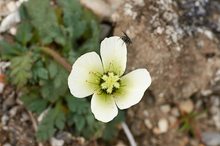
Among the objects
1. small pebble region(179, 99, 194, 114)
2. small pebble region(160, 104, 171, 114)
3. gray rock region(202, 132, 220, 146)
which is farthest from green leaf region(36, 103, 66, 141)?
gray rock region(202, 132, 220, 146)

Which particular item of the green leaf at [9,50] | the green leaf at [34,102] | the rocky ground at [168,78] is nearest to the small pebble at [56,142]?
the rocky ground at [168,78]

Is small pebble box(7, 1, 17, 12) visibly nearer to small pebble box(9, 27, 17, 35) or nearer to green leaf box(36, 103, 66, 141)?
small pebble box(9, 27, 17, 35)

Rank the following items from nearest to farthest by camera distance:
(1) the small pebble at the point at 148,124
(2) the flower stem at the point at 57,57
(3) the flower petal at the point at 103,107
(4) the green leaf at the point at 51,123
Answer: (3) the flower petal at the point at 103,107 → (2) the flower stem at the point at 57,57 → (4) the green leaf at the point at 51,123 → (1) the small pebble at the point at 148,124

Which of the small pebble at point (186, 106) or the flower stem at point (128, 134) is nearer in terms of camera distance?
the flower stem at point (128, 134)

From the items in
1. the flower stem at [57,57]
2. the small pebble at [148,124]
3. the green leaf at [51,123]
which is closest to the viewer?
the flower stem at [57,57]

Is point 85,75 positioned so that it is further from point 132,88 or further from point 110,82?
point 132,88

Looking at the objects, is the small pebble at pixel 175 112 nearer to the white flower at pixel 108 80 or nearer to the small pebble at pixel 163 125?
the small pebble at pixel 163 125
